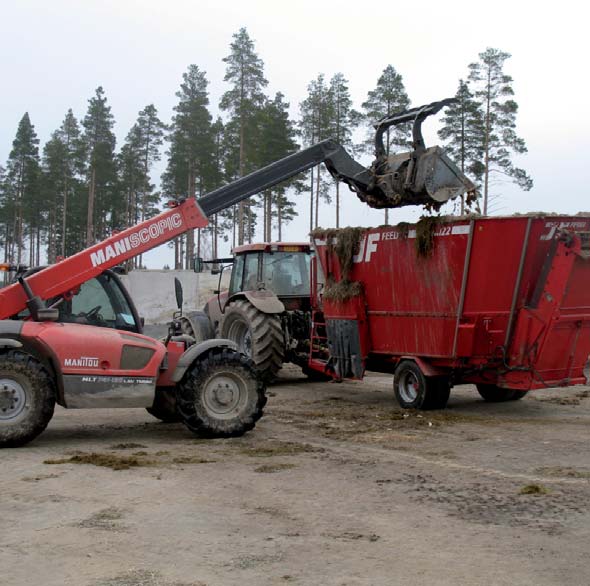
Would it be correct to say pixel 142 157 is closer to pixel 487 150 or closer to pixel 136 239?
pixel 487 150

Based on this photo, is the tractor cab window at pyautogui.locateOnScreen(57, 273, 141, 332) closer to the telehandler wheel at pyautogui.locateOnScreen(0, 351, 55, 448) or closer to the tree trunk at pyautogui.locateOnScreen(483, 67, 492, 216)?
the telehandler wheel at pyautogui.locateOnScreen(0, 351, 55, 448)

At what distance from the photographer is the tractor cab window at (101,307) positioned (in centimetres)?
891

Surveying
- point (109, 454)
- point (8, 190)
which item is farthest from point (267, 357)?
point (8, 190)

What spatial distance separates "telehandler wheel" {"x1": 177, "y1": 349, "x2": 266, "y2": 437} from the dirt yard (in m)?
0.20

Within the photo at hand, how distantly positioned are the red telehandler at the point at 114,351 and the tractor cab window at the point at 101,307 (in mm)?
12

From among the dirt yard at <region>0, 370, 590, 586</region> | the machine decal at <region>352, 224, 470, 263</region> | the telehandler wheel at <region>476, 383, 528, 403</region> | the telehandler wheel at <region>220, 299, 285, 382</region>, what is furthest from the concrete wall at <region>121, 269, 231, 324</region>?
the dirt yard at <region>0, 370, 590, 586</region>

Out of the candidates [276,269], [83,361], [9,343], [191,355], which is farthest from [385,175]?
[9,343]

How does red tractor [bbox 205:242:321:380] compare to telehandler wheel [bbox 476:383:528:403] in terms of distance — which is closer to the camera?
telehandler wheel [bbox 476:383:528:403]

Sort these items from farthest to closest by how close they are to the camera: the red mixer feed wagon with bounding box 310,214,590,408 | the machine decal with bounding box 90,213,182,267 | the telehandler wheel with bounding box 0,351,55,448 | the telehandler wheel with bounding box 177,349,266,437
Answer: the red mixer feed wagon with bounding box 310,214,590,408 → the machine decal with bounding box 90,213,182,267 → the telehandler wheel with bounding box 177,349,266,437 → the telehandler wheel with bounding box 0,351,55,448

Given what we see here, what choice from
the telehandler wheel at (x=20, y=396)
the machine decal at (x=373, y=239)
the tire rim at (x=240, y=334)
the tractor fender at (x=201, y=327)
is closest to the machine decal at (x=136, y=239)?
the telehandler wheel at (x=20, y=396)

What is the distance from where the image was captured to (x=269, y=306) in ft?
43.2

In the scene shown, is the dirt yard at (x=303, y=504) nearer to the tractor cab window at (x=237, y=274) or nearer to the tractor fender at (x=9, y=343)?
the tractor fender at (x=9, y=343)

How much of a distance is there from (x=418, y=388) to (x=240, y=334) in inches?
160

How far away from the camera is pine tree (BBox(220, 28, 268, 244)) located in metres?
41.1
